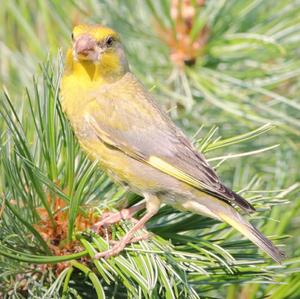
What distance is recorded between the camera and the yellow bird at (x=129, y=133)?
2.28 metres

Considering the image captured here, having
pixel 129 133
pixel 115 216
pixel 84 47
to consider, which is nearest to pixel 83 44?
pixel 84 47

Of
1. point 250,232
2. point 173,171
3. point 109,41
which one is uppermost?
point 109,41

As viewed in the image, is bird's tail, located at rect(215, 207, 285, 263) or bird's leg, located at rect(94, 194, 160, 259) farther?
bird's tail, located at rect(215, 207, 285, 263)

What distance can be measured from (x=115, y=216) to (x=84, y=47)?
0.78 meters

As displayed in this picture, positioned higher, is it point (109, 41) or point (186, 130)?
point (109, 41)

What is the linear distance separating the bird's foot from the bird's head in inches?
33.9

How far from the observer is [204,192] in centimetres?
243

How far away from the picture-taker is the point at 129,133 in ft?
8.39

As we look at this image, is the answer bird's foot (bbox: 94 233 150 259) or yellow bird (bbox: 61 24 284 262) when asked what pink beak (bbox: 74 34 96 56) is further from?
bird's foot (bbox: 94 233 150 259)

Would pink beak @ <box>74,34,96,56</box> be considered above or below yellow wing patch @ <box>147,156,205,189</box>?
above

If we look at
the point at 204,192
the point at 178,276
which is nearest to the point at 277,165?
the point at 204,192

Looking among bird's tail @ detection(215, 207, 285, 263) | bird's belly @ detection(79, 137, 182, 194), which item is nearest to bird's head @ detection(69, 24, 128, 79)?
bird's belly @ detection(79, 137, 182, 194)

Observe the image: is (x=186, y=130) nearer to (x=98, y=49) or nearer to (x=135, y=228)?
(x=98, y=49)

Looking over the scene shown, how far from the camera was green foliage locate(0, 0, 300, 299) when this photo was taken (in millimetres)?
1752
